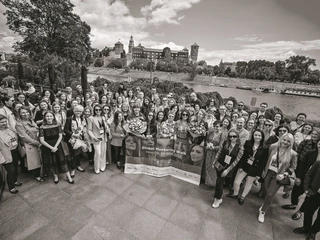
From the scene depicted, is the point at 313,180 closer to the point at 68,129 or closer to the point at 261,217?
the point at 261,217

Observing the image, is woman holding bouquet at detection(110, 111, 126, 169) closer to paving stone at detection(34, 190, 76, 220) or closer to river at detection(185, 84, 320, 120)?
paving stone at detection(34, 190, 76, 220)

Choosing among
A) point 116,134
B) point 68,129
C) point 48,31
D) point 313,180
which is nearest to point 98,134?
point 116,134

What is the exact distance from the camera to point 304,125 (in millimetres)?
3471

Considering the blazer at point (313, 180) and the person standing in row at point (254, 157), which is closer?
the blazer at point (313, 180)

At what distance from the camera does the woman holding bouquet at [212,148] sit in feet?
10.8

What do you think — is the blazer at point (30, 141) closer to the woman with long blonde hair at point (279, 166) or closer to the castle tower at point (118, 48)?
the woman with long blonde hair at point (279, 166)

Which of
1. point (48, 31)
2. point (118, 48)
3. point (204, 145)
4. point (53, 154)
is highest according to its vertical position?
point (118, 48)

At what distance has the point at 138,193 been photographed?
10.7ft

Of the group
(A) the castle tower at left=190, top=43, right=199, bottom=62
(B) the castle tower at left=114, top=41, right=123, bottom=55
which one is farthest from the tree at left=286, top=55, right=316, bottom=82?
(B) the castle tower at left=114, top=41, right=123, bottom=55

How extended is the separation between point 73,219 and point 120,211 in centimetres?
74

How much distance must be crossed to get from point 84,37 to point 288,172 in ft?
51.1

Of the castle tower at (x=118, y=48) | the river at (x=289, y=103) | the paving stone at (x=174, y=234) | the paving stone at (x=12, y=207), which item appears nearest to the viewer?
the paving stone at (x=174, y=234)

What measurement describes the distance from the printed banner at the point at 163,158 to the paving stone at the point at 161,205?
25.9 inches

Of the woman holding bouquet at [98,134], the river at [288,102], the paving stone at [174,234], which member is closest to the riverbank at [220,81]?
the river at [288,102]
